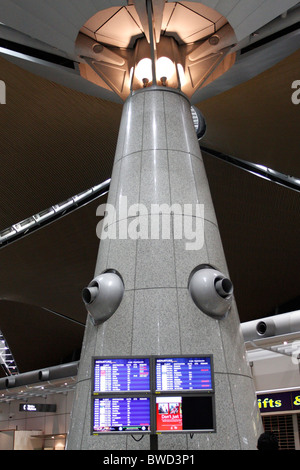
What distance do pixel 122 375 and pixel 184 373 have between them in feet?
2.17

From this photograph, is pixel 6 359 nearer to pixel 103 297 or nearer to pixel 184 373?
pixel 103 297

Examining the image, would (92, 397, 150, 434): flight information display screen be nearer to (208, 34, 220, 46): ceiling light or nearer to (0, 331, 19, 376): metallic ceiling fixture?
(208, 34, 220, 46): ceiling light

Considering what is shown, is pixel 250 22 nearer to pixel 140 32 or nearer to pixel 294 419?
pixel 140 32

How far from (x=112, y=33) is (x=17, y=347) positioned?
33.8 metres

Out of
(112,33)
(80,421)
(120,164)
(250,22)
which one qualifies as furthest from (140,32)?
(80,421)

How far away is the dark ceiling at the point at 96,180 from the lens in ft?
49.2

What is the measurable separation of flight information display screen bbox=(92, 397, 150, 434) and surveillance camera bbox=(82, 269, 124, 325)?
173cm

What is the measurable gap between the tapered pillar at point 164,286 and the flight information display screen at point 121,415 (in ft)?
3.33

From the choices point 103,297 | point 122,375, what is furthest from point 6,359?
point 122,375

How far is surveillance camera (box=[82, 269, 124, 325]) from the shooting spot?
22.4 ft

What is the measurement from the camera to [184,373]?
525 centimetres

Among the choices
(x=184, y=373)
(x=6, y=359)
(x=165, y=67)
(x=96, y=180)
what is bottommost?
(x=184, y=373)

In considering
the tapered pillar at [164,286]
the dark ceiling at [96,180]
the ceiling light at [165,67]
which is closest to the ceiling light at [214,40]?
the ceiling light at [165,67]

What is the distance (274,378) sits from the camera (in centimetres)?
1922
